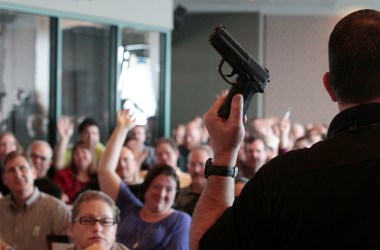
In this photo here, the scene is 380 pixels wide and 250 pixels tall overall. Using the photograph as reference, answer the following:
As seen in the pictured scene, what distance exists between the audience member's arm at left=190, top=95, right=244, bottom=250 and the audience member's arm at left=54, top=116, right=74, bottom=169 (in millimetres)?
5542

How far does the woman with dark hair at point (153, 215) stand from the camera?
3992 mm

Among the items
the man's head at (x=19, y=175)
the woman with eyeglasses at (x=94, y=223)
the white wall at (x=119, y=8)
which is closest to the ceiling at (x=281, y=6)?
the white wall at (x=119, y=8)

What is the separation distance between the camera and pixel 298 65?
47.5 feet

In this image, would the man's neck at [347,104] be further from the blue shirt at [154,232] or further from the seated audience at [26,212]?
the seated audience at [26,212]

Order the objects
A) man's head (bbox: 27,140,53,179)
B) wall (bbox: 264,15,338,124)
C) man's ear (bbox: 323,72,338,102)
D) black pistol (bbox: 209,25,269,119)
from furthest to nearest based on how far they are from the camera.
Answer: wall (bbox: 264,15,338,124), man's head (bbox: 27,140,53,179), black pistol (bbox: 209,25,269,119), man's ear (bbox: 323,72,338,102)

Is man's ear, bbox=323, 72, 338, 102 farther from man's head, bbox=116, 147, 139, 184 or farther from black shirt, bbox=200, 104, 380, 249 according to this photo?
man's head, bbox=116, 147, 139, 184

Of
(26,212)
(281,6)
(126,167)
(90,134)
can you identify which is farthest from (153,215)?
(281,6)

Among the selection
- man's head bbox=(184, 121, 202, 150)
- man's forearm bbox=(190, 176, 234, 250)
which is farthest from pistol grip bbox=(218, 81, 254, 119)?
man's head bbox=(184, 121, 202, 150)

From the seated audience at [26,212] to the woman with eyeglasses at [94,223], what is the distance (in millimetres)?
876

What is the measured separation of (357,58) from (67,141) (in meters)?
6.16

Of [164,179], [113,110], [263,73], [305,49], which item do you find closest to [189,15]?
[305,49]

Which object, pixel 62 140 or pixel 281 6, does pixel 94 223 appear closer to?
pixel 62 140

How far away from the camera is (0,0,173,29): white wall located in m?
7.63

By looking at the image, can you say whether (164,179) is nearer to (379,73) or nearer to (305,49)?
(379,73)
